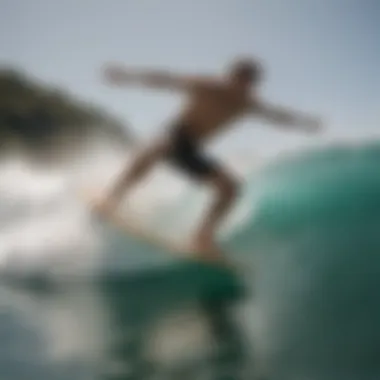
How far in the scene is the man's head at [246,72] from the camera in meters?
1.44

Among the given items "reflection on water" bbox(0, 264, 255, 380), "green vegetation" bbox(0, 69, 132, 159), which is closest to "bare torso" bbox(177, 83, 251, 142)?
"green vegetation" bbox(0, 69, 132, 159)

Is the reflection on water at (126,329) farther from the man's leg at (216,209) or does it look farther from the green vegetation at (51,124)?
the green vegetation at (51,124)

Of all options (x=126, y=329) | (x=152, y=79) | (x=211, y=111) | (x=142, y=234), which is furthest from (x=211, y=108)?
(x=126, y=329)

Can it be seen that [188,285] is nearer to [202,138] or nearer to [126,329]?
[126,329]

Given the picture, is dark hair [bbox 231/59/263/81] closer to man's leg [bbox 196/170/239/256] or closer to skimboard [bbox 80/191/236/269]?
man's leg [bbox 196/170/239/256]

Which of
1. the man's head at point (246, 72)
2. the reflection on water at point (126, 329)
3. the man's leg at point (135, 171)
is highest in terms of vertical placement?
the man's head at point (246, 72)

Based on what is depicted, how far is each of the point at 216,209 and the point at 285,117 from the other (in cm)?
20

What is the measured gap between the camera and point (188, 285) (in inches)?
55.6

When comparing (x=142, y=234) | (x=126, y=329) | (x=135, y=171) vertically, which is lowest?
(x=126, y=329)

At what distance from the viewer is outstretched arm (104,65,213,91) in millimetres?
1440

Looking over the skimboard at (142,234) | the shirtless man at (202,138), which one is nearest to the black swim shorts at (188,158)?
the shirtless man at (202,138)

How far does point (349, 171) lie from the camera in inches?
57.4

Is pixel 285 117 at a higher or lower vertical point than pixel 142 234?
higher

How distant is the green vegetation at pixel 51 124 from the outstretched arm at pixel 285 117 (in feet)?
0.75
